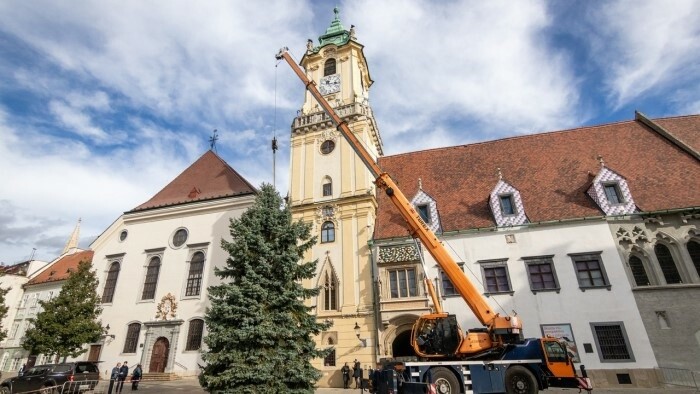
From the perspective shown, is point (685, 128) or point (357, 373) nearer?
point (357, 373)

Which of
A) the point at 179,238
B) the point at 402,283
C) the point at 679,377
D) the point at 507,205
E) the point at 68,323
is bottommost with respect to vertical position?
the point at 679,377

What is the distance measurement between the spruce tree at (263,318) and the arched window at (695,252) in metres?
18.0

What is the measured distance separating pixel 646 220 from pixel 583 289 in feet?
16.2

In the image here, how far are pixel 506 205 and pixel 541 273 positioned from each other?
14.0ft

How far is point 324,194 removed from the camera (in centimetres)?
2450

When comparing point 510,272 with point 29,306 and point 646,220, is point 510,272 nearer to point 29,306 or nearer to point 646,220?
point 646,220

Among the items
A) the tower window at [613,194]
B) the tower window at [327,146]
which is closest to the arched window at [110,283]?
the tower window at [327,146]

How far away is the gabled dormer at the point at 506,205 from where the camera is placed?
65.3 ft

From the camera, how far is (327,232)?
23.0m

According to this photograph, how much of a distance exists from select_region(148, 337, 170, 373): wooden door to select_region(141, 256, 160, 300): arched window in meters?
3.36

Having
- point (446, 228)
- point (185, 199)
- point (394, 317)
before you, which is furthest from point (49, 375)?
point (446, 228)

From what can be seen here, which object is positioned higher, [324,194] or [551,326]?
[324,194]

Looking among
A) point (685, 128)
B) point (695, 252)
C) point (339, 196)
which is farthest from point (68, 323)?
point (685, 128)

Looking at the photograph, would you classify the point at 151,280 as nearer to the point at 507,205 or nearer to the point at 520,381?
the point at 520,381
